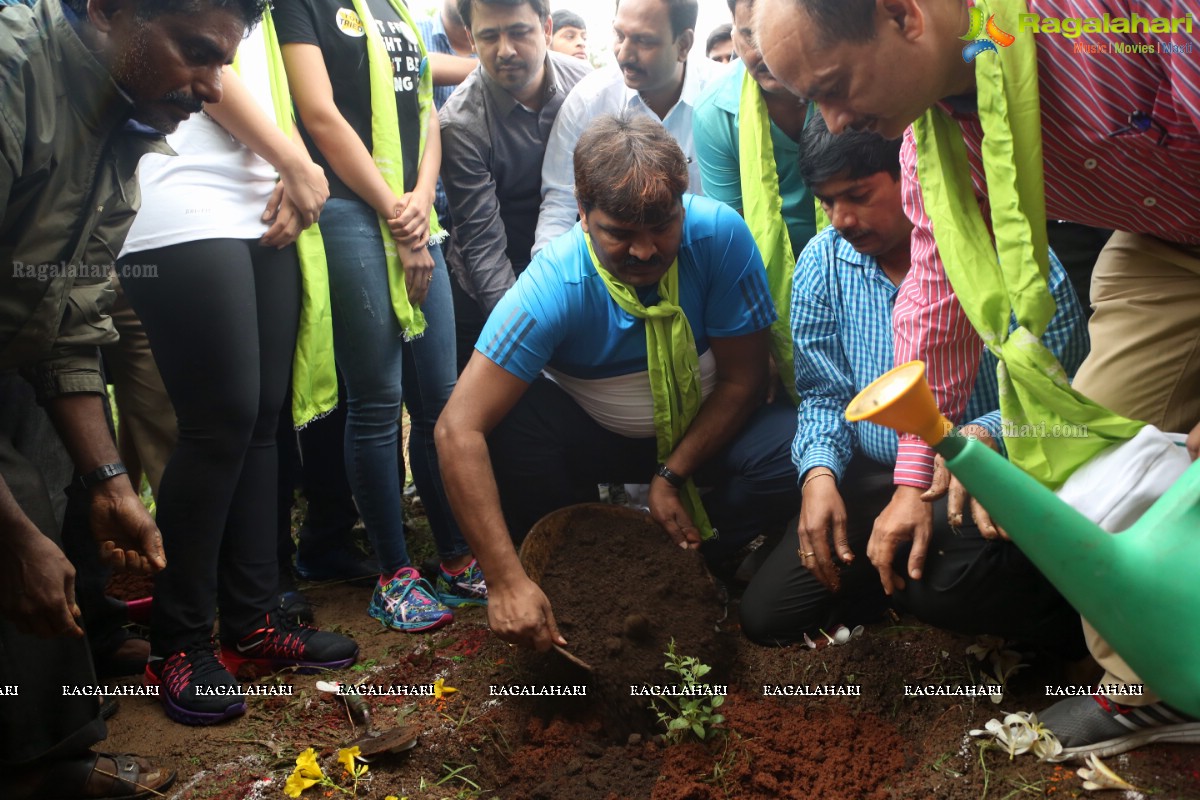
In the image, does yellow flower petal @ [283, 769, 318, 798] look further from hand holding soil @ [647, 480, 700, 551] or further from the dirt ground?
hand holding soil @ [647, 480, 700, 551]

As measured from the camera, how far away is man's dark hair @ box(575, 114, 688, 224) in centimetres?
252

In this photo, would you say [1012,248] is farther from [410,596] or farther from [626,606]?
[410,596]

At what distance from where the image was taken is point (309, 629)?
9.21 feet

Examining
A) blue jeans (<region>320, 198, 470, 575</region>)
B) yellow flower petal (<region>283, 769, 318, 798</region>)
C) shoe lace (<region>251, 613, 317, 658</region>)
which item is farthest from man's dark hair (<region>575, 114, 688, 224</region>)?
yellow flower petal (<region>283, 769, 318, 798</region>)

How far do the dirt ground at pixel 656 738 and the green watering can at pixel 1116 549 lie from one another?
21.9 inches

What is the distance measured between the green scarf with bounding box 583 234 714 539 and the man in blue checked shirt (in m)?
0.31

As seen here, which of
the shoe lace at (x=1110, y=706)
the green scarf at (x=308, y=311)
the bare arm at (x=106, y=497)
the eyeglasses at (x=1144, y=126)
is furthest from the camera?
the green scarf at (x=308, y=311)

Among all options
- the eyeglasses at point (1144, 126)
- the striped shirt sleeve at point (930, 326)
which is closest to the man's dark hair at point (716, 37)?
the striped shirt sleeve at point (930, 326)

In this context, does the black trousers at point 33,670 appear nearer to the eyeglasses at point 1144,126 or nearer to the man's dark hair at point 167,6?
the man's dark hair at point 167,6

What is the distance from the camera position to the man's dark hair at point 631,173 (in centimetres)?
252

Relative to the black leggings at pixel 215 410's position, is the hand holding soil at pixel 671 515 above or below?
below

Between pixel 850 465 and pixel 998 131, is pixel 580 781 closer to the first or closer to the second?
pixel 850 465

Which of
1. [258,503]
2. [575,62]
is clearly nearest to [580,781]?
[258,503]

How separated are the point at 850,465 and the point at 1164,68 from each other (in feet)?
5.04
